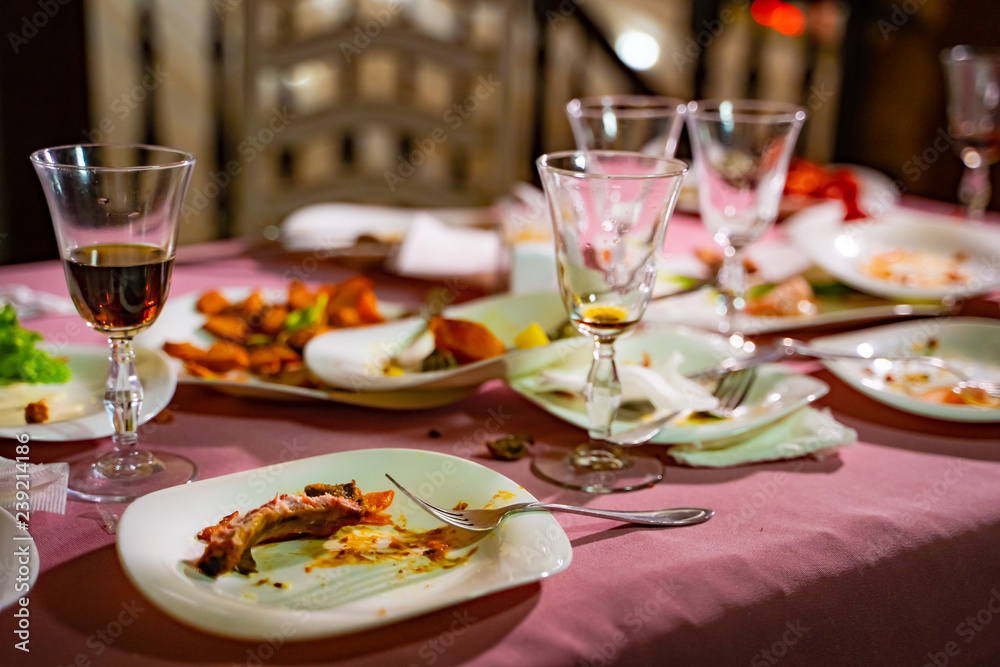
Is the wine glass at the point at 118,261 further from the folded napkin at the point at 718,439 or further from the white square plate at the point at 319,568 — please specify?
the folded napkin at the point at 718,439

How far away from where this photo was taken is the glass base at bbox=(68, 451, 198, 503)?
851 millimetres

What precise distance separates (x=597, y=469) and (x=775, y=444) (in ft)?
0.69

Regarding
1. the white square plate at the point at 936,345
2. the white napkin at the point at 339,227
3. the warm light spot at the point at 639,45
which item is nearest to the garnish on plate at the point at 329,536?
Result: the white square plate at the point at 936,345

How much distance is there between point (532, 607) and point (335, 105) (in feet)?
7.95

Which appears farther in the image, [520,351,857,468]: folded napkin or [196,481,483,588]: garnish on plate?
[520,351,857,468]: folded napkin

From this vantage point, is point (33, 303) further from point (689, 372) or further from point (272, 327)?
point (689, 372)

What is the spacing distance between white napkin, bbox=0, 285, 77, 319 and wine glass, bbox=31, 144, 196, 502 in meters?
0.52

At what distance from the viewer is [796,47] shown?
584 centimetres

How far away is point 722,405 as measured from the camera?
108 centimetres

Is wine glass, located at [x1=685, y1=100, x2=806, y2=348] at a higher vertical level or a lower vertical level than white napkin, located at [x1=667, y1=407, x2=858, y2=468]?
higher

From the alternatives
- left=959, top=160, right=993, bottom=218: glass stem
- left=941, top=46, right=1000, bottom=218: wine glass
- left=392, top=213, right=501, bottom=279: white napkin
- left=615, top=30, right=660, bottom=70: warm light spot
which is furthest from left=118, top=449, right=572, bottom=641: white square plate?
left=615, top=30, right=660, bottom=70: warm light spot

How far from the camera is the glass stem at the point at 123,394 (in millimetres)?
870

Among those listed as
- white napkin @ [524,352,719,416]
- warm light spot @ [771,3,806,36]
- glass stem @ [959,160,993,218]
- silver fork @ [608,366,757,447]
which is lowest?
silver fork @ [608,366,757,447]

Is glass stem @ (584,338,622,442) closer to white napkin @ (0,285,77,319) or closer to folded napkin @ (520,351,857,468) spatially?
folded napkin @ (520,351,857,468)
